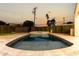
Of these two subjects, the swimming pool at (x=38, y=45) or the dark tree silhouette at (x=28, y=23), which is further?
the dark tree silhouette at (x=28, y=23)

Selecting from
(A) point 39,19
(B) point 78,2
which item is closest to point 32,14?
(A) point 39,19

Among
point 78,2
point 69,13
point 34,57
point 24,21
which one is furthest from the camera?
point 24,21

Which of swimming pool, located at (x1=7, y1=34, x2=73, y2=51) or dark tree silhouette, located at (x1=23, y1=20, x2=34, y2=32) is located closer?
swimming pool, located at (x1=7, y1=34, x2=73, y2=51)

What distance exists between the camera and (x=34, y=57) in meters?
4.23

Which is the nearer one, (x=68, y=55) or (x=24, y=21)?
(x=68, y=55)

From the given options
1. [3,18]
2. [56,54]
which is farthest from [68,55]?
[3,18]

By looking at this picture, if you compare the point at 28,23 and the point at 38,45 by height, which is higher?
the point at 28,23

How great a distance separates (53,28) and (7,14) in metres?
4.02

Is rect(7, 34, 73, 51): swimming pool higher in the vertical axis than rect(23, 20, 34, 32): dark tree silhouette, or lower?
lower

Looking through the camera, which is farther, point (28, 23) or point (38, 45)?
point (28, 23)

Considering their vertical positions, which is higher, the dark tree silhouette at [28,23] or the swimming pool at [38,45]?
the dark tree silhouette at [28,23]

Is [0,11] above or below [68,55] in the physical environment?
above

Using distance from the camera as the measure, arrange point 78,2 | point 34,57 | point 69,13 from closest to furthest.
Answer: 1. point 34,57
2. point 78,2
3. point 69,13

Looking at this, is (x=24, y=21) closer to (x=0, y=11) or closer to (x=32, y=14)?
(x=32, y=14)
